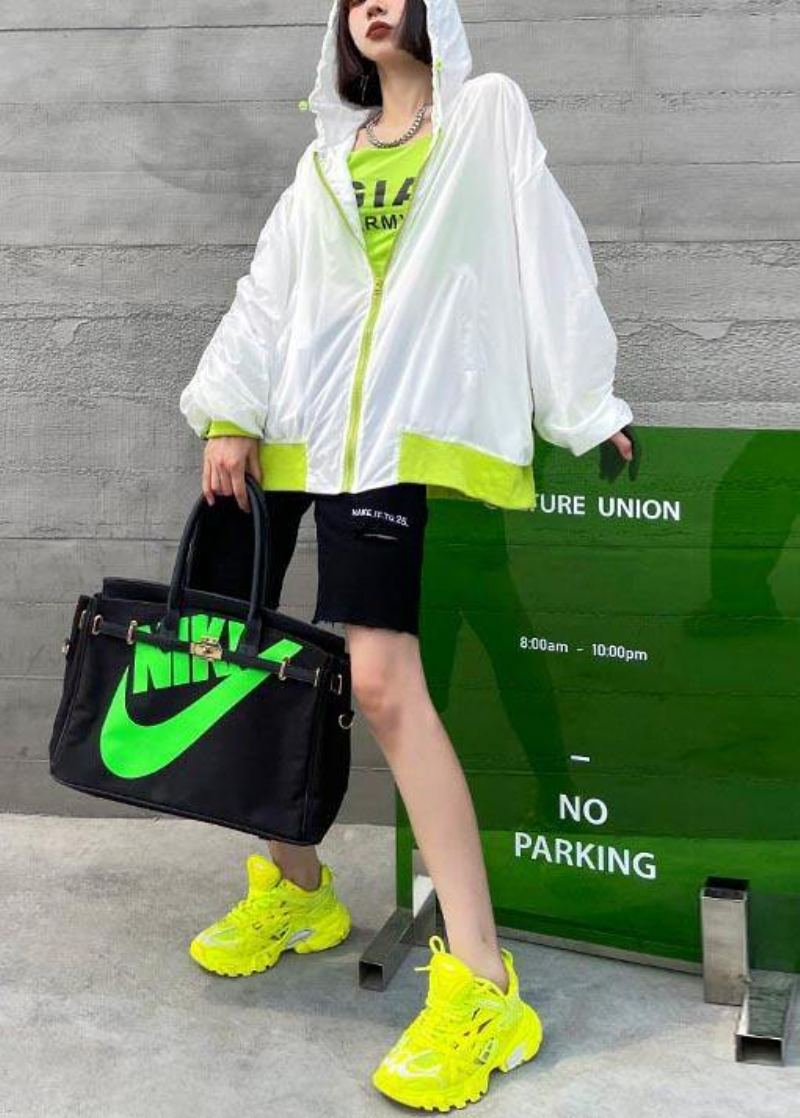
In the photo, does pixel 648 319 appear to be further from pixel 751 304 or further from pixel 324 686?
pixel 324 686


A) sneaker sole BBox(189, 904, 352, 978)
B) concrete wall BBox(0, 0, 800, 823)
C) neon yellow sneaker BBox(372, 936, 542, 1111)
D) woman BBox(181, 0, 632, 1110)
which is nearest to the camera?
neon yellow sneaker BBox(372, 936, 542, 1111)

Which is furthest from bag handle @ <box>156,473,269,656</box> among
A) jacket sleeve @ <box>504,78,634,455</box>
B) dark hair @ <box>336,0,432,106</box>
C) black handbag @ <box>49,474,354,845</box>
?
dark hair @ <box>336,0,432,106</box>

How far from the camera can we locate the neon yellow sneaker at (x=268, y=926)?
8.29 ft

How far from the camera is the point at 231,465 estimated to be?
2283 mm

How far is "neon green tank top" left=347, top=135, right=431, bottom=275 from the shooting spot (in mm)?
2225

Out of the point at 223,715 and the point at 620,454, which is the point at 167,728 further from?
the point at 620,454

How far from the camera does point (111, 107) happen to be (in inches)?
126

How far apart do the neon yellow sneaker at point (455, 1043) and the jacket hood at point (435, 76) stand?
4.46 ft

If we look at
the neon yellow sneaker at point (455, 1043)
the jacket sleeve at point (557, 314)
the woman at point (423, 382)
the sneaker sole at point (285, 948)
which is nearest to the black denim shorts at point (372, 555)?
the woman at point (423, 382)

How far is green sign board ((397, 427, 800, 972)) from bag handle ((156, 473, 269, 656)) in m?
0.38

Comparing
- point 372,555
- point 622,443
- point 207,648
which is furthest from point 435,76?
point 207,648

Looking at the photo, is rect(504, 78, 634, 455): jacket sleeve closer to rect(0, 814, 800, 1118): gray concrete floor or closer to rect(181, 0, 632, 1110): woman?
rect(181, 0, 632, 1110): woman

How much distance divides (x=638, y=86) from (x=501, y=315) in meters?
1.05

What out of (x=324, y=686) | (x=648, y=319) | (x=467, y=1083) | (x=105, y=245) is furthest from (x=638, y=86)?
(x=467, y=1083)
